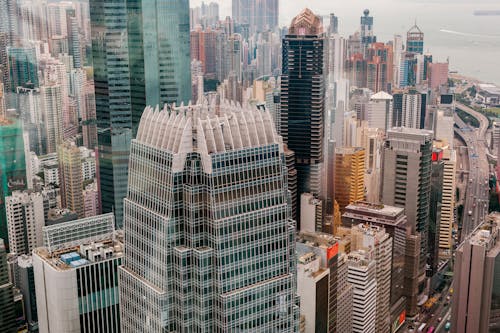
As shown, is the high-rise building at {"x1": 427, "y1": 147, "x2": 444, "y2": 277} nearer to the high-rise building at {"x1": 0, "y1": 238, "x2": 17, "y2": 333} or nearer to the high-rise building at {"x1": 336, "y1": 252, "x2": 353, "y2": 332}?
the high-rise building at {"x1": 336, "y1": 252, "x2": 353, "y2": 332}

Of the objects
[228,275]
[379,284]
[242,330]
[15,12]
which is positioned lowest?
[379,284]

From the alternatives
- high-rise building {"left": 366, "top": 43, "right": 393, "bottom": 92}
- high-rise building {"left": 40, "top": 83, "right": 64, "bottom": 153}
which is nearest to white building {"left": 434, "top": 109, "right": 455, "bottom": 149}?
high-rise building {"left": 366, "top": 43, "right": 393, "bottom": 92}

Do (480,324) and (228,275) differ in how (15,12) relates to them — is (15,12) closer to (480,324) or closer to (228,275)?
(228,275)

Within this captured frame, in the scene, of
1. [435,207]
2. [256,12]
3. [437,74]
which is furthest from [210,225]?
[435,207]

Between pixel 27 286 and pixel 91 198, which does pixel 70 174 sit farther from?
pixel 27 286

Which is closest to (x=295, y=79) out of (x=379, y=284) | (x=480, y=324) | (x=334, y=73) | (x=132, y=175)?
(x=334, y=73)

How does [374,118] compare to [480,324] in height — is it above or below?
above
